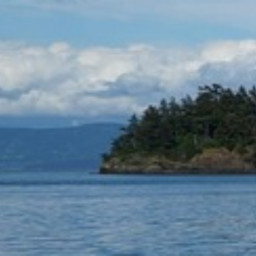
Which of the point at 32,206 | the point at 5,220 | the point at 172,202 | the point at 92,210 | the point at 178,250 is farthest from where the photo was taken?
the point at 172,202

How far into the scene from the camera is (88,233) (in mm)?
70188

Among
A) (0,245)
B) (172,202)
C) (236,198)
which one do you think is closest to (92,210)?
(172,202)

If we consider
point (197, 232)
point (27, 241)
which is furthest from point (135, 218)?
point (27, 241)

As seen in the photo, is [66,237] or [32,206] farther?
[32,206]

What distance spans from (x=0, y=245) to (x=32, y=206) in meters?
44.9

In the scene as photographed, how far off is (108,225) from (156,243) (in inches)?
539

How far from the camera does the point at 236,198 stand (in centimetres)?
12131

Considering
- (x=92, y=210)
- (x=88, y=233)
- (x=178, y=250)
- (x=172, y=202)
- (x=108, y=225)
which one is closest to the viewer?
(x=178, y=250)

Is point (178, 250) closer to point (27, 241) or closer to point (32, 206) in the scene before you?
point (27, 241)

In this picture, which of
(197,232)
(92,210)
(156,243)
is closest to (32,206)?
(92,210)

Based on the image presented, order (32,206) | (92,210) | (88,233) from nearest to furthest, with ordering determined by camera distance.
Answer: (88,233) → (92,210) → (32,206)

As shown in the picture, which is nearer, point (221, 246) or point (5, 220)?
point (221, 246)

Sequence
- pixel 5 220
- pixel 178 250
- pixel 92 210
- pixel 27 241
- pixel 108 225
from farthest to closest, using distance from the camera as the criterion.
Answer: pixel 92 210 → pixel 5 220 → pixel 108 225 → pixel 27 241 → pixel 178 250

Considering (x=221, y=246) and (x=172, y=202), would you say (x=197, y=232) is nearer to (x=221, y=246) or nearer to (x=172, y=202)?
(x=221, y=246)
